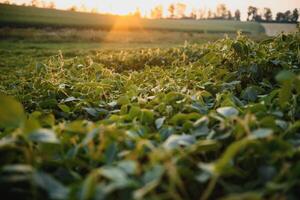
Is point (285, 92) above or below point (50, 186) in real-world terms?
above

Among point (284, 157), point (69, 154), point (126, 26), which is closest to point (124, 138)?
point (69, 154)

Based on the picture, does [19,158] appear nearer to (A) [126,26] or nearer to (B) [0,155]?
(B) [0,155]

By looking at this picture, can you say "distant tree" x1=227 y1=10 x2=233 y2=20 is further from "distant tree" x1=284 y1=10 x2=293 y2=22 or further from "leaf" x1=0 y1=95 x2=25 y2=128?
"leaf" x1=0 y1=95 x2=25 y2=128

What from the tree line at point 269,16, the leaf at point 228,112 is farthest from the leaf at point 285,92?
the tree line at point 269,16

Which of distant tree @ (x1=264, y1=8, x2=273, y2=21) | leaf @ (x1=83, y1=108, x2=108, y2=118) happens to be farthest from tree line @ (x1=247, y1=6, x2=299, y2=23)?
Answer: leaf @ (x1=83, y1=108, x2=108, y2=118)

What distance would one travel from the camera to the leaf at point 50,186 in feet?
2.64

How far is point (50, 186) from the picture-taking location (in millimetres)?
827

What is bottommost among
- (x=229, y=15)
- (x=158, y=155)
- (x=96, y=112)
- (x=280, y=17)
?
(x=96, y=112)

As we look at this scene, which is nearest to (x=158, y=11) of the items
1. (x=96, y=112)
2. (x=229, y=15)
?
(x=229, y=15)

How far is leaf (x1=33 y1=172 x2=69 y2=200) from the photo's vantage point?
0.80m

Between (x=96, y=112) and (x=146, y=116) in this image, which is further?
(x=96, y=112)

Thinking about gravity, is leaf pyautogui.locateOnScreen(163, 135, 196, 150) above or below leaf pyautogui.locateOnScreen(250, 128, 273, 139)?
below

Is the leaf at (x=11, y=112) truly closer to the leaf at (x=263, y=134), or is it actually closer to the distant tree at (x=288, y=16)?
the leaf at (x=263, y=134)

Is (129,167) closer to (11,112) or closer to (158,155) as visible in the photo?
(158,155)
